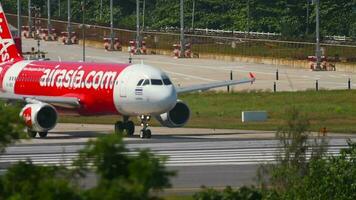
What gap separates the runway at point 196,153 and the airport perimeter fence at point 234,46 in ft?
176

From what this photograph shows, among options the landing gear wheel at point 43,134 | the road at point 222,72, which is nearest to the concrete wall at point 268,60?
the road at point 222,72

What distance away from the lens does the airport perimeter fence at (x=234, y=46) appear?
119 metres

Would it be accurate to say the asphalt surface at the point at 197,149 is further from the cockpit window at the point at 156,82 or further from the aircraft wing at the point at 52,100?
the cockpit window at the point at 156,82

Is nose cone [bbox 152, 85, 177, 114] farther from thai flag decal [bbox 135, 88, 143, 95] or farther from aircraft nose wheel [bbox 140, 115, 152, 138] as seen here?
aircraft nose wheel [bbox 140, 115, 152, 138]

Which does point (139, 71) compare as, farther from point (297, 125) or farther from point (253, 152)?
point (297, 125)

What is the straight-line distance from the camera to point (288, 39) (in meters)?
132

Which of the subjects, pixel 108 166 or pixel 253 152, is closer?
pixel 108 166

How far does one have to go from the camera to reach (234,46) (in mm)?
130000

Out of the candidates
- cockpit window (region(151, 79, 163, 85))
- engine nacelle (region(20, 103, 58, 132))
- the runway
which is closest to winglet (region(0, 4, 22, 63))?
the runway

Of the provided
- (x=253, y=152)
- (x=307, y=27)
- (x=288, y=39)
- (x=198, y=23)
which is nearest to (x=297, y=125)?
(x=253, y=152)

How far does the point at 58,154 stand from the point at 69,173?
30.4 meters

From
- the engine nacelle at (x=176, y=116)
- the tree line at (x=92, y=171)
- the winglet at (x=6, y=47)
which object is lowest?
the engine nacelle at (x=176, y=116)

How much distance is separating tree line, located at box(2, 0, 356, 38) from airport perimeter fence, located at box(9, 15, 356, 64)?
903 centimetres

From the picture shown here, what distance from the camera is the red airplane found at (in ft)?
192
